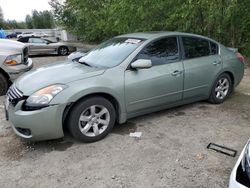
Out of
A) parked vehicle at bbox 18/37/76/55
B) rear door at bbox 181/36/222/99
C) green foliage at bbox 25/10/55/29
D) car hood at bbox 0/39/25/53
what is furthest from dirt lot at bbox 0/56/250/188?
green foliage at bbox 25/10/55/29

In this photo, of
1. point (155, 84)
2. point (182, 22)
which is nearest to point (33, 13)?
point (182, 22)

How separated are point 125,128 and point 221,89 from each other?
7.46ft

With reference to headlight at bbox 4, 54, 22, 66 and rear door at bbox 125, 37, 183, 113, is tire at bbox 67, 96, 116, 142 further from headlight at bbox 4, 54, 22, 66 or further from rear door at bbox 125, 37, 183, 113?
headlight at bbox 4, 54, 22, 66

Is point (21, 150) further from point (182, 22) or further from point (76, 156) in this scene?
point (182, 22)

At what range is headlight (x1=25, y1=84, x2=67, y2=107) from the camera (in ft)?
12.5

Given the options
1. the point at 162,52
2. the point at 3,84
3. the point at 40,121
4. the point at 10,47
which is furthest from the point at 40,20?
the point at 40,121

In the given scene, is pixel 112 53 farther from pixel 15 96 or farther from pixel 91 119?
pixel 15 96

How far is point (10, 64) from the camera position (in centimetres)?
652

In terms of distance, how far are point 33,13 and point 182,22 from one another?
252 feet

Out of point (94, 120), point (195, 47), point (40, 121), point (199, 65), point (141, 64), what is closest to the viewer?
point (40, 121)

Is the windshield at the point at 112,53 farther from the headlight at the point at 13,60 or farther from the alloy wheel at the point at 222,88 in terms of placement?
the headlight at the point at 13,60

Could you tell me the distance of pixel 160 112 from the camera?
5332 millimetres

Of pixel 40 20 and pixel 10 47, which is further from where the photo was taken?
pixel 40 20

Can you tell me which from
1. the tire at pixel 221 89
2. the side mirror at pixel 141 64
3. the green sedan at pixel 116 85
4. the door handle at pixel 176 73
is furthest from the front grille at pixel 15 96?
the tire at pixel 221 89
